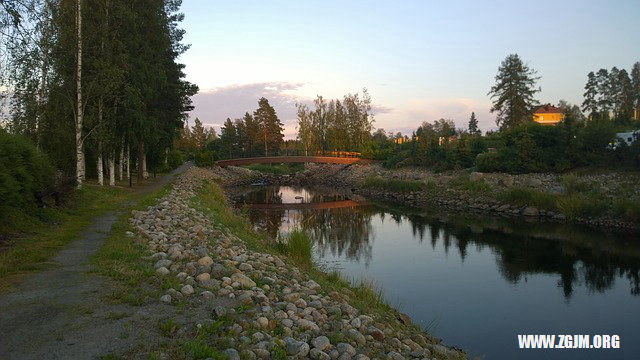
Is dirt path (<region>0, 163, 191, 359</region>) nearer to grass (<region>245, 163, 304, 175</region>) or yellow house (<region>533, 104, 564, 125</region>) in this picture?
grass (<region>245, 163, 304, 175</region>)

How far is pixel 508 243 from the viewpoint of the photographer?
19672mm

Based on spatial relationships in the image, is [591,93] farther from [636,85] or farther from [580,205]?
[580,205]

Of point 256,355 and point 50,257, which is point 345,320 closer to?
point 256,355

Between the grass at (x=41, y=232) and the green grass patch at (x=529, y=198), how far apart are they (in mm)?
24256

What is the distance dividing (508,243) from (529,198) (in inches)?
356

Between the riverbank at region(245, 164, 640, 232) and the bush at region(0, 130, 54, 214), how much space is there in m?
25.3

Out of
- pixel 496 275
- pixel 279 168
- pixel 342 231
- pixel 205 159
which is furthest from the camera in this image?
pixel 279 168

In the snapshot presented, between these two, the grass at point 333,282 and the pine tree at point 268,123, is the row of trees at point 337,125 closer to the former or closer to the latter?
the pine tree at point 268,123

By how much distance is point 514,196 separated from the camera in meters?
28.1

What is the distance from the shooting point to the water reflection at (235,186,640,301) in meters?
15.0

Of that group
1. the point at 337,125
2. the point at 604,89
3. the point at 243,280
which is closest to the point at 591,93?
the point at 604,89

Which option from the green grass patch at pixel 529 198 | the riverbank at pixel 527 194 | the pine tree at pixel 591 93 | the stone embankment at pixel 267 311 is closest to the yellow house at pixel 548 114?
the pine tree at pixel 591 93

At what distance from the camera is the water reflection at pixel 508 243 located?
589 inches

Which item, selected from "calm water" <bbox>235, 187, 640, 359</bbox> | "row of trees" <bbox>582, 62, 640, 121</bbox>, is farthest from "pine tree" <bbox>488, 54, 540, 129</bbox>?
"calm water" <bbox>235, 187, 640, 359</bbox>
